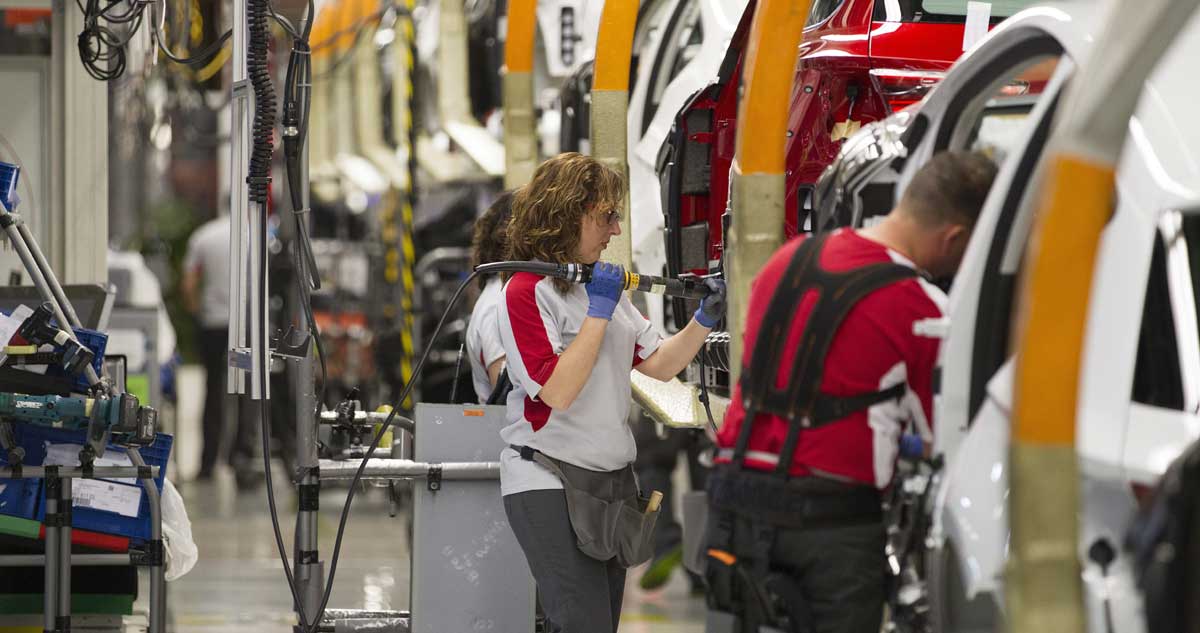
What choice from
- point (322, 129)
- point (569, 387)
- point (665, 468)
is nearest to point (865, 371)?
point (569, 387)

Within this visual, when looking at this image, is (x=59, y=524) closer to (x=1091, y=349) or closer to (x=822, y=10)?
(x=822, y=10)

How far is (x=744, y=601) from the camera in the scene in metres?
3.64

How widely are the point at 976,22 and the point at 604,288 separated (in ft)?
5.49

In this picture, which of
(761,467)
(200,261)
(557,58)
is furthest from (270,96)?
(200,261)

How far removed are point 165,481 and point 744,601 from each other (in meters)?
3.21

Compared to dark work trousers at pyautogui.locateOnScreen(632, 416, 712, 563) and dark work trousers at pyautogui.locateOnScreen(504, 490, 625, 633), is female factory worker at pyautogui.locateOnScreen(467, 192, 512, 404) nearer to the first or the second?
dark work trousers at pyautogui.locateOnScreen(504, 490, 625, 633)

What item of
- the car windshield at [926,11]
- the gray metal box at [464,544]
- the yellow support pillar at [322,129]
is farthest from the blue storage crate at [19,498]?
the yellow support pillar at [322,129]

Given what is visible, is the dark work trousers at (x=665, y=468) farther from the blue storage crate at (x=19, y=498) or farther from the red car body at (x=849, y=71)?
the blue storage crate at (x=19, y=498)

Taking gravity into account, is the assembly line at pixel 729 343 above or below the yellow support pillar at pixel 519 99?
below

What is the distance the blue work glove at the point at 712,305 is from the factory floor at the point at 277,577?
345cm

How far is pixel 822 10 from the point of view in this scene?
646 cm

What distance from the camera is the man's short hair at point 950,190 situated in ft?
11.9

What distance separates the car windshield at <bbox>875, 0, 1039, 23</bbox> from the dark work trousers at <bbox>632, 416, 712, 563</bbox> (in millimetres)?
4160

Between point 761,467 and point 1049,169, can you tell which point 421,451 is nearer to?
point 761,467
